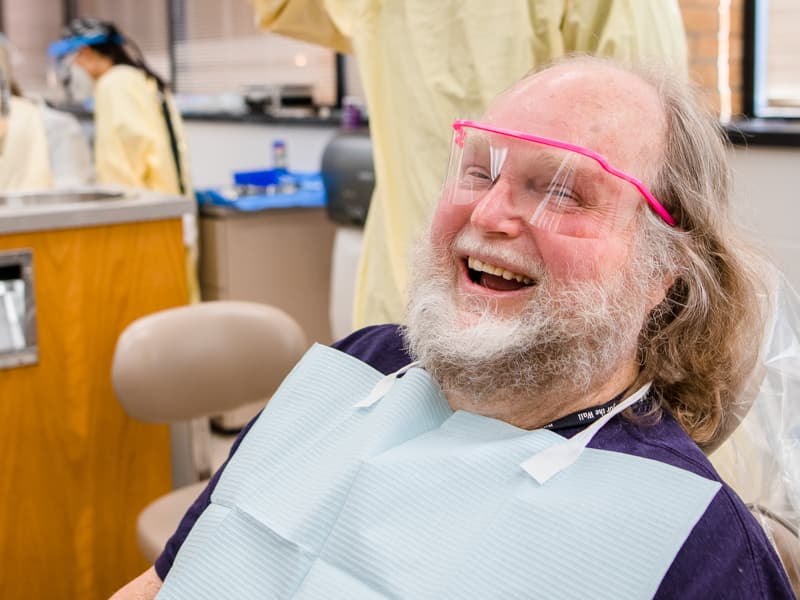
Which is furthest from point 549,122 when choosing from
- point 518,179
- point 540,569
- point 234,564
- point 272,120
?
point 272,120

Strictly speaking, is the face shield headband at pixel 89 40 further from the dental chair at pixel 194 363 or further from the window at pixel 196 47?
the dental chair at pixel 194 363

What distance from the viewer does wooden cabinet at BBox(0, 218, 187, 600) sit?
2.26m

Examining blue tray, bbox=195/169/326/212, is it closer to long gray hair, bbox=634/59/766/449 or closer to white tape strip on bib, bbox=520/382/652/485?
long gray hair, bbox=634/59/766/449

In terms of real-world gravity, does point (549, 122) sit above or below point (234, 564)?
above

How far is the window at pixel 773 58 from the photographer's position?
2.88 metres

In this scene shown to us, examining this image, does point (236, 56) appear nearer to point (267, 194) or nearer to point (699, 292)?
point (267, 194)

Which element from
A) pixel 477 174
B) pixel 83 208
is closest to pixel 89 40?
pixel 83 208

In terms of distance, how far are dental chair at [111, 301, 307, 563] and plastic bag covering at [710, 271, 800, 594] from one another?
106 cm

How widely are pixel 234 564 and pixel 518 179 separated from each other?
55cm

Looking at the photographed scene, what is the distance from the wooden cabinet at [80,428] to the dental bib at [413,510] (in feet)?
3.99

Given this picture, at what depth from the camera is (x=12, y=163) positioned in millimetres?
3814

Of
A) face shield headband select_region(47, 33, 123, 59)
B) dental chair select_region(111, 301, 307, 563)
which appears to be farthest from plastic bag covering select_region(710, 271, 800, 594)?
face shield headband select_region(47, 33, 123, 59)

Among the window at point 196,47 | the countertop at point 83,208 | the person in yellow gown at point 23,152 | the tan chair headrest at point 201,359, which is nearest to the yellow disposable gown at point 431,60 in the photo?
the tan chair headrest at point 201,359

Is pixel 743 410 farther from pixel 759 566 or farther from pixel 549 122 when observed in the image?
pixel 549 122
